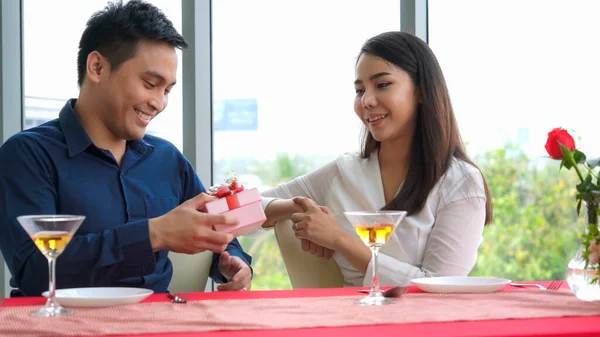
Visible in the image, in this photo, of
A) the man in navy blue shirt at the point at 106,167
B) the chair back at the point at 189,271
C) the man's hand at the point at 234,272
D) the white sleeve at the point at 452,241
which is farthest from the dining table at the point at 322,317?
the chair back at the point at 189,271

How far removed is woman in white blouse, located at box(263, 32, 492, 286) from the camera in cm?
249

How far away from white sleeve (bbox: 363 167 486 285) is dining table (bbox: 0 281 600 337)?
564mm

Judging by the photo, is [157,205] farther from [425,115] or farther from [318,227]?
[425,115]

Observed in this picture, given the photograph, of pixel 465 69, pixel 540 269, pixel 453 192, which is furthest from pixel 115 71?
→ pixel 540 269

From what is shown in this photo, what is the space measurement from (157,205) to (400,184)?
863 millimetres

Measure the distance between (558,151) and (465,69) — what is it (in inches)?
73.5


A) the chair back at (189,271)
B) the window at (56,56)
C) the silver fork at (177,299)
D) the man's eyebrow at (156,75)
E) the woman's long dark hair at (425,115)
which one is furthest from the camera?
the window at (56,56)

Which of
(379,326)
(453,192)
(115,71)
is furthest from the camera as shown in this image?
(453,192)

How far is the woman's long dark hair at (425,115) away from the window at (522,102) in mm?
755

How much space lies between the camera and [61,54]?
12.0 feet

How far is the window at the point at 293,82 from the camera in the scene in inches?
141

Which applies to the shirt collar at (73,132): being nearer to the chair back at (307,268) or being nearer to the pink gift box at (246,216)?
the pink gift box at (246,216)

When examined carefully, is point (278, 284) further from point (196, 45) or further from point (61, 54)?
point (61, 54)

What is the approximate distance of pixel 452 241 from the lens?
8.25 ft
